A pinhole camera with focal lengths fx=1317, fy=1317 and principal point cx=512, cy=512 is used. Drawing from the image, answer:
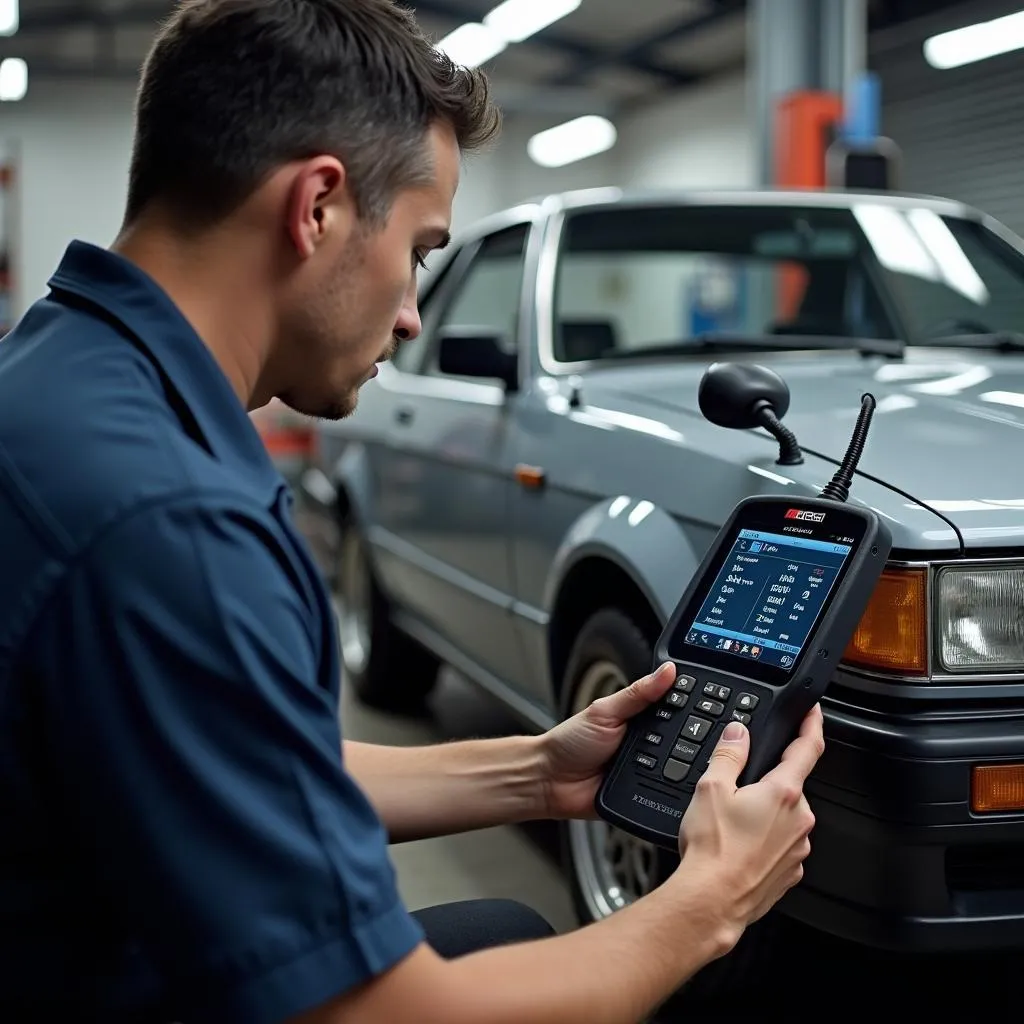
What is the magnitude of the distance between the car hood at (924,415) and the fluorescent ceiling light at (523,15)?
375 inches

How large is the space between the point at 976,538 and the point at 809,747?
1.96ft

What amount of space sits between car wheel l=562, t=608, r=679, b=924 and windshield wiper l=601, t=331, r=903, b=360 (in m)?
0.81

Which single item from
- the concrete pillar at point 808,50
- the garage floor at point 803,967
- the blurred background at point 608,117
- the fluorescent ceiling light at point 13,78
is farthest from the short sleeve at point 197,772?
the fluorescent ceiling light at point 13,78

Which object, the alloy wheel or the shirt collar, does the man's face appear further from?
the alloy wheel

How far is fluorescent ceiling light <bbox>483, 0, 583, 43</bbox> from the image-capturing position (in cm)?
1156

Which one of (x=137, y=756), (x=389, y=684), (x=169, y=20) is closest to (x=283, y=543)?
(x=137, y=756)

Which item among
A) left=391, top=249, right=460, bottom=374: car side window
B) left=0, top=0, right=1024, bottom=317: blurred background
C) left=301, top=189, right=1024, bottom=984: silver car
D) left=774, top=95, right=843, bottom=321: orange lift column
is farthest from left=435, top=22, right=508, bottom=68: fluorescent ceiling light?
left=301, top=189, right=1024, bottom=984: silver car

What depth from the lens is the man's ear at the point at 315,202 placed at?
3.13 ft

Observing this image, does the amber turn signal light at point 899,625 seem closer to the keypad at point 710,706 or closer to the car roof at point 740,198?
the keypad at point 710,706

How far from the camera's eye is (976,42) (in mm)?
9297

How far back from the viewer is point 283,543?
0.86 m

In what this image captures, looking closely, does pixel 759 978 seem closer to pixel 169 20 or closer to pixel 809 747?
pixel 809 747

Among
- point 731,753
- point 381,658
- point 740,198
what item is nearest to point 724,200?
point 740,198

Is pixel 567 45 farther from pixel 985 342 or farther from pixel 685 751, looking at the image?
pixel 685 751
